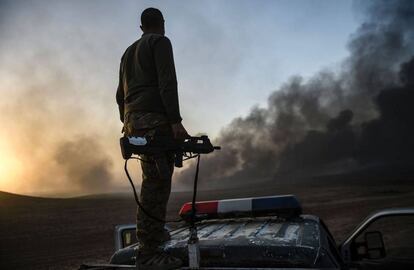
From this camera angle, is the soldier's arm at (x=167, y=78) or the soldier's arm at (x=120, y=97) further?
the soldier's arm at (x=120, y=97)

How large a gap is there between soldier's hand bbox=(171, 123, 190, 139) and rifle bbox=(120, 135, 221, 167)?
26 mm

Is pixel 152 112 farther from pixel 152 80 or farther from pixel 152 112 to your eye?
pixel 152 80

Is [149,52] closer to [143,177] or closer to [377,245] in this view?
[143,177]

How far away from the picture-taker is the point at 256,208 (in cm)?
329

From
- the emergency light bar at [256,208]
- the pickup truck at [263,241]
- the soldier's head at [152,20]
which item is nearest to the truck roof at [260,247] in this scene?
the pickup truck at [263,241]

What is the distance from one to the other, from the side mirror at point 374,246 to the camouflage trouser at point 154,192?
69.2 inches

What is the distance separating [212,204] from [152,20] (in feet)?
5.19

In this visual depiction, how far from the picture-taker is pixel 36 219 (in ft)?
78.6

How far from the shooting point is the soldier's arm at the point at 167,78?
273 cm

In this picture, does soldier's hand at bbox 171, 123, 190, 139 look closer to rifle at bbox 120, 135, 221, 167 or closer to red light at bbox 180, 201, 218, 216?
rifle at bbox 120, 135, 221, 167

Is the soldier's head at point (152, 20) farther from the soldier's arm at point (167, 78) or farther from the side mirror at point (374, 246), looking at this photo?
the side mirror at point (374, 246)

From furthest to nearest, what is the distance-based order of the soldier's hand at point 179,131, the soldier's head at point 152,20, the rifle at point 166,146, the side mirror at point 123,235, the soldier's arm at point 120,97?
1. the side mirror at point 123,235
2. the soldier's arm at point 120,97
3. the soldier's head at point 152,20
4. the soldier's hand at point 179,131
5. the rifle at point 166,146

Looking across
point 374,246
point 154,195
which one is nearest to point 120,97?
point 154,195

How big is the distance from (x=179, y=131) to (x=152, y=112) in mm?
288
